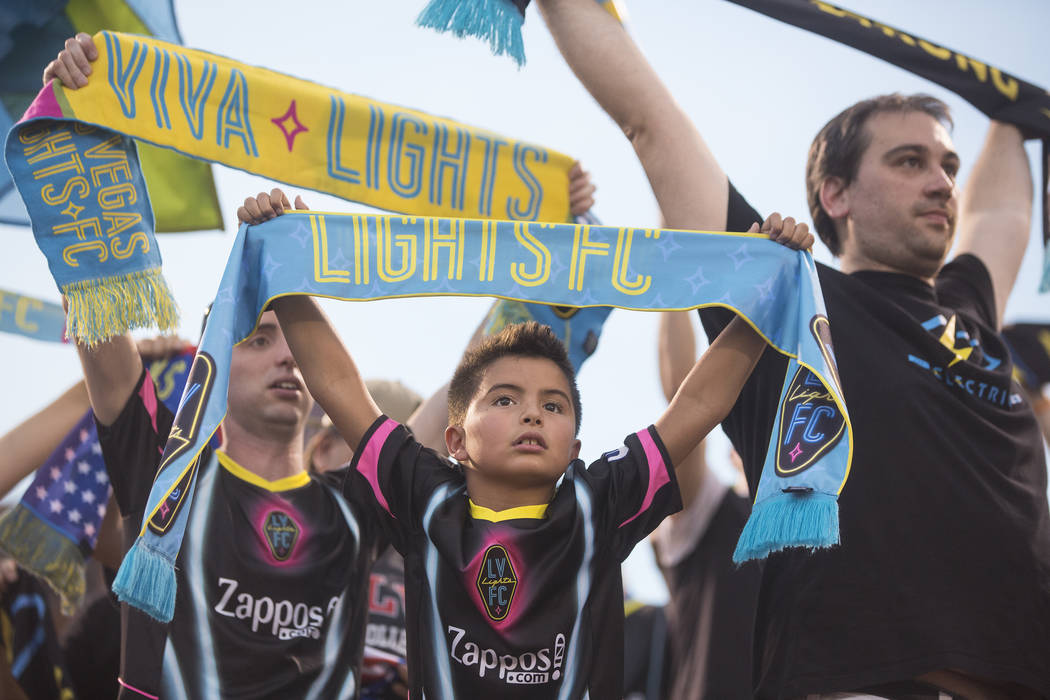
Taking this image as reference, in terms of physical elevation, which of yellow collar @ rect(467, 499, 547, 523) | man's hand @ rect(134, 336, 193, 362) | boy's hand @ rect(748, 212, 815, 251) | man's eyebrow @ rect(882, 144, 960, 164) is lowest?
yellow collar @ rect(467, 499, 547, 523)

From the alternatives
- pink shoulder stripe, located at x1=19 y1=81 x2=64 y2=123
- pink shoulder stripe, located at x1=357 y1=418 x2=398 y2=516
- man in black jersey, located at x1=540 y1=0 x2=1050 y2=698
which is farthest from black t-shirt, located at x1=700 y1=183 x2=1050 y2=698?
pink shoulder stripe, located at x1=19 y1=81 x2=64 y2=123

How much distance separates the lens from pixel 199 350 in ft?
7.64

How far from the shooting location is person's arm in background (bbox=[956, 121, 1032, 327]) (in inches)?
131

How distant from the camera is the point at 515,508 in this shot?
7.98 ft

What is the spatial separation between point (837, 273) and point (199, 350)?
62.6 inches

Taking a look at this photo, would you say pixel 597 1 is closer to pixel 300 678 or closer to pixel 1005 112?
pixel 1005 112

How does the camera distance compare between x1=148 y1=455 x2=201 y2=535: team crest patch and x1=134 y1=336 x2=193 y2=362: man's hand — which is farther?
x1=134 y1=336 x2=193 y2=362: man's hand

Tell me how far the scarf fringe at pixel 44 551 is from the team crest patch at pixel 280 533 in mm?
871

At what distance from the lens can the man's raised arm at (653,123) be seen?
274 centimetres

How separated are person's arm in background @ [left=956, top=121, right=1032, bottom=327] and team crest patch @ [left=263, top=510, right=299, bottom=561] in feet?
7.14

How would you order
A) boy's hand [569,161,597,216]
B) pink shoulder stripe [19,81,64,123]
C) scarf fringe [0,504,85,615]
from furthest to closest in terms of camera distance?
1. boy's hand [569,161,597,216]
2. scarf fringe [0,504,85,615]
3. pink shoulder stripe [19,81,64,123]

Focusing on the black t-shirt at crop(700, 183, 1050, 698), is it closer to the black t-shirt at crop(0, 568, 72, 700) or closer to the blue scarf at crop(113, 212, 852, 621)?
the blue scarf at crop(113, 212, 852, 621)

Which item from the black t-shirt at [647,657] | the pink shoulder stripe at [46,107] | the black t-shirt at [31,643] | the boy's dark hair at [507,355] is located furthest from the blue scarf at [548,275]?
the black t-shirt at [31,643]

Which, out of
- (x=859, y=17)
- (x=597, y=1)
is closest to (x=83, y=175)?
(x=597, y=1)
